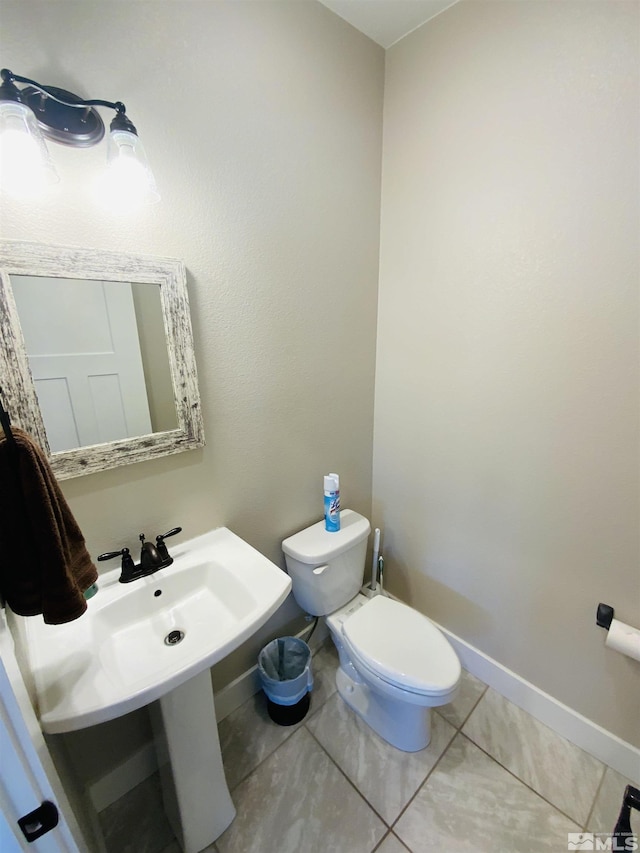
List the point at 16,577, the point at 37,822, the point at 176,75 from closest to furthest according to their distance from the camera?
the point at 37,822 → the point at 16,577 → the point at 176,75

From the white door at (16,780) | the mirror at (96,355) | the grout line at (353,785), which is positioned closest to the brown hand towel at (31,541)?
the white door at (16,780)

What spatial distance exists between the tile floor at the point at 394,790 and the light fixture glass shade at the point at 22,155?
182 cm

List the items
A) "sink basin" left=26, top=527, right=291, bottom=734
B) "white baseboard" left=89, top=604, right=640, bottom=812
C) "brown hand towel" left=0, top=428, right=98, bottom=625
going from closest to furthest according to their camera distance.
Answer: "brown hand towel" left=0, top=428, right=98, bottom=625 < "sink basin" left=26, top=527, right=291, bottom=734 < "white baseboard" left=89, top=604, right=640, bottom=812

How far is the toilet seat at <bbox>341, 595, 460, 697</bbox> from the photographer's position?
1132 millimetres

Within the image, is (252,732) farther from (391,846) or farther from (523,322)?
(523,322)

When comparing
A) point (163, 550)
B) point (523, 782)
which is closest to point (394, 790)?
point (523, 782)

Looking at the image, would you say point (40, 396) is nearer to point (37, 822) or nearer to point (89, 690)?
point (89, 690)

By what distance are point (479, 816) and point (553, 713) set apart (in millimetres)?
475

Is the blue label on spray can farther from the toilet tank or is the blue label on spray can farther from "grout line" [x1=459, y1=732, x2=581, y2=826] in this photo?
"grout line" [x1=459, y1=732, x2=581, y2=826]

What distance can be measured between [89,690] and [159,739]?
0.48 meters

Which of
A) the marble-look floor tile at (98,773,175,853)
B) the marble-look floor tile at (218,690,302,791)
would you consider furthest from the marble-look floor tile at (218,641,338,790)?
the marble-look floor tile at (98,773,175,853)

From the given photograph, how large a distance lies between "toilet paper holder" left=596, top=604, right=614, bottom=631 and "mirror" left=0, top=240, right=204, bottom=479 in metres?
1.43

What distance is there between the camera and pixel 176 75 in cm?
96

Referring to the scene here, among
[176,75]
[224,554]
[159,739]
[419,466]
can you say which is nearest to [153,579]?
[224,554]
